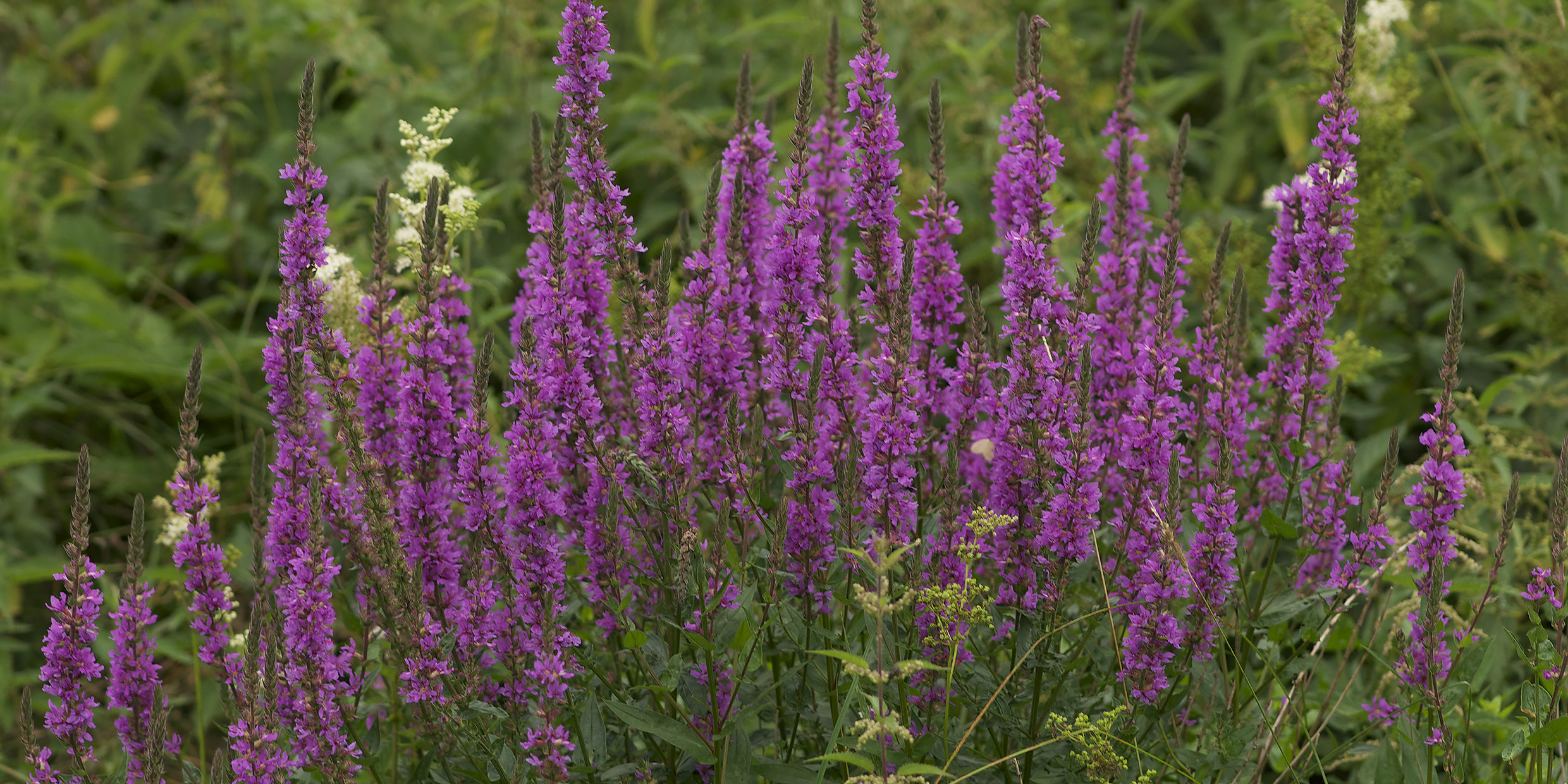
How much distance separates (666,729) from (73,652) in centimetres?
138

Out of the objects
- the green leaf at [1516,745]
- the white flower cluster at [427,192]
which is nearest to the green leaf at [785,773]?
the green leaf at [1516,745]

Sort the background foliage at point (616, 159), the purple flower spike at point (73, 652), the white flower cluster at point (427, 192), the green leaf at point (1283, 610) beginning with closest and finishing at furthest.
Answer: the purple flower spike at point (73, 652) < the green leaf at point (1283, 610) < the white flower cluster at point (427, 192) < the background foliage at point (616, 159)

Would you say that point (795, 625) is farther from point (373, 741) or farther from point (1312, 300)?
point (1312, 300)

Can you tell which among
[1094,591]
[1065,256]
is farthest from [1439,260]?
[1094,591]

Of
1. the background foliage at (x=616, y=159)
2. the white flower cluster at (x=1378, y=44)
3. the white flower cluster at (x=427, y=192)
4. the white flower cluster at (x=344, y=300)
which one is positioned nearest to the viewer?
the white flower cluster at (x=427, y=192)

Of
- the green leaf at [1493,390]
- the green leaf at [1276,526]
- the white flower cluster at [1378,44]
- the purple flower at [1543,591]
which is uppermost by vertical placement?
the white flower cluster at [1378,44]

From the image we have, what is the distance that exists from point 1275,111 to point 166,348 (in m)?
5.97

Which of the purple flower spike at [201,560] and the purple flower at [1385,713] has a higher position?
the purple flower spike at [201,560]

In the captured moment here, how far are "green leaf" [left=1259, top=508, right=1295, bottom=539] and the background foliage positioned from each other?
1724 millimetres

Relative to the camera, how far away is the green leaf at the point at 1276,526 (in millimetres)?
3215

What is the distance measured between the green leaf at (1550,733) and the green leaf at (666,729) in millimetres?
1811

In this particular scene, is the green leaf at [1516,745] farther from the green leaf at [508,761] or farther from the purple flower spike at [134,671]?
the purple flower spike at [134,671]

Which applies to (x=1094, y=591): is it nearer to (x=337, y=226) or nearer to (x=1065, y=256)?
(x=1065, y=256)

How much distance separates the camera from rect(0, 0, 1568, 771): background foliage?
5.73 m
